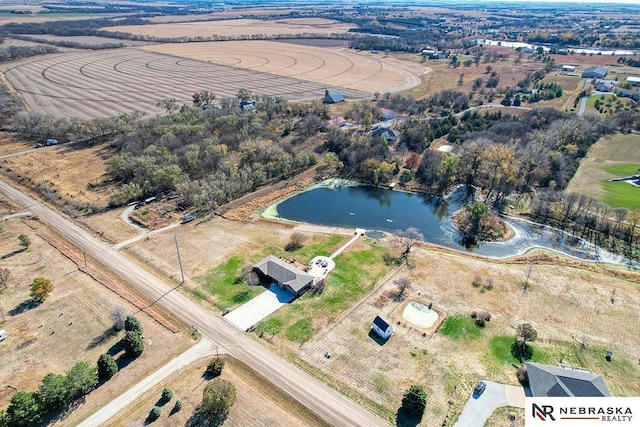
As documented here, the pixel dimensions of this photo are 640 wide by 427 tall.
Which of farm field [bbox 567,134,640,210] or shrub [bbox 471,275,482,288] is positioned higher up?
farm field [bbox 567,134,640,210]

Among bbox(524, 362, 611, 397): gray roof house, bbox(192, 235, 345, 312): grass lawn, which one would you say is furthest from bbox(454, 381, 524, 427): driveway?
bbox(192, 235, 345, 312): grass lawn

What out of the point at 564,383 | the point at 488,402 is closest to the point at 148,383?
the point at 488,402

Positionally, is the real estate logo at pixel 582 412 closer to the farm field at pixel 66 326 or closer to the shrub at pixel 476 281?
the shrub at pixel 476 281

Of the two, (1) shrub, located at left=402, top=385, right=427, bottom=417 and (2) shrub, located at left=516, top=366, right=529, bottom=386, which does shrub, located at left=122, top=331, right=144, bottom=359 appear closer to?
(1) shrub, located at left=402, top=385, right=427, bottom=417

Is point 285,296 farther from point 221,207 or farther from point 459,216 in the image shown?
point 459,216

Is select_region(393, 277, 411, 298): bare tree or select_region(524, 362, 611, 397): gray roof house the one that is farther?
select_region(393, 277, 411, 298): bare tree

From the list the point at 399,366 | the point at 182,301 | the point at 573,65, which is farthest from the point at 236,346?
the point at 573,65
